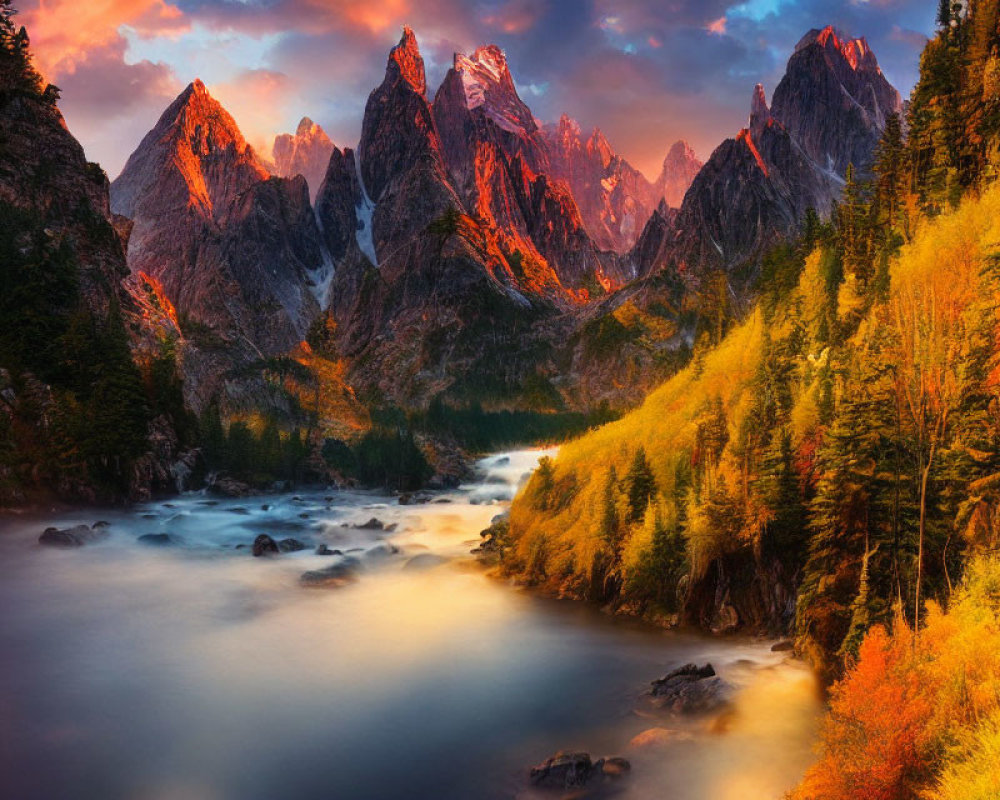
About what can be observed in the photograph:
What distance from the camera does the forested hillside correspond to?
73.4ft

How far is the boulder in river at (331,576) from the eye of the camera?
47.8 meters

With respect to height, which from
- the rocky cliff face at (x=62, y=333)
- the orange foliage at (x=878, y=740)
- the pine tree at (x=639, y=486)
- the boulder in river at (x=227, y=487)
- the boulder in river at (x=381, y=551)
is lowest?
the boulder in river at (x=381, y=551)

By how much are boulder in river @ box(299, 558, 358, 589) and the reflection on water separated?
141 cm

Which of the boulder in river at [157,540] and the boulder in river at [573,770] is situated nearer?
the boulder in river at [573,770]

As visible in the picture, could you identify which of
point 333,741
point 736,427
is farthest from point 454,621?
point 736,427

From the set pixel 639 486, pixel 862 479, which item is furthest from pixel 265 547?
pixel 862 479

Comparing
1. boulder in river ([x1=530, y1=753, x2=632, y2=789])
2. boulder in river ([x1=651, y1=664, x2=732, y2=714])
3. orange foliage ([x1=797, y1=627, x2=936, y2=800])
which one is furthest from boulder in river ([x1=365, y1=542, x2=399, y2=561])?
orange foliage ([x1=797, y1=627, x2=936, y2=800])

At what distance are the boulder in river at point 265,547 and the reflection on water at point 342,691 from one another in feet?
23.2

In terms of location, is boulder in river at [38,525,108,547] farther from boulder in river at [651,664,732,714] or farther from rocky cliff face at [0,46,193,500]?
boulder in river at [651,664,732,714]

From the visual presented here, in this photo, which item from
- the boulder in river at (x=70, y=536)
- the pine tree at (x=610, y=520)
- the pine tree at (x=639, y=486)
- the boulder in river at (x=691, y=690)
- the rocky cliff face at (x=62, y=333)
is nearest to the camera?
the boulder in river at (x=691, y=690)

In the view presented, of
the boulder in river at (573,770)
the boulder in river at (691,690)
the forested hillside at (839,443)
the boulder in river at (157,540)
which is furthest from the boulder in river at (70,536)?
the boulder in river at (691,690)

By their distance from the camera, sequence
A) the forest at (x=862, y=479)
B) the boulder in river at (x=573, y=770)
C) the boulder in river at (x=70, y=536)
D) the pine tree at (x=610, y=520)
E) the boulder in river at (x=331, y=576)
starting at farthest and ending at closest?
the boulder in river at (x=70, y=536) < the boulder in river at (x=331, y=576) < the pine tree at (x=610, y=520) < the boulder in river at (x=573, y=770) < the forest at (x=862, y=479)

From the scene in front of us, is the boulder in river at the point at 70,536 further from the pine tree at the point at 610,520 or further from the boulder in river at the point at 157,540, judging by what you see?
the pine tree at the point at 610,520

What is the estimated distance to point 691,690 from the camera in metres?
25.3
